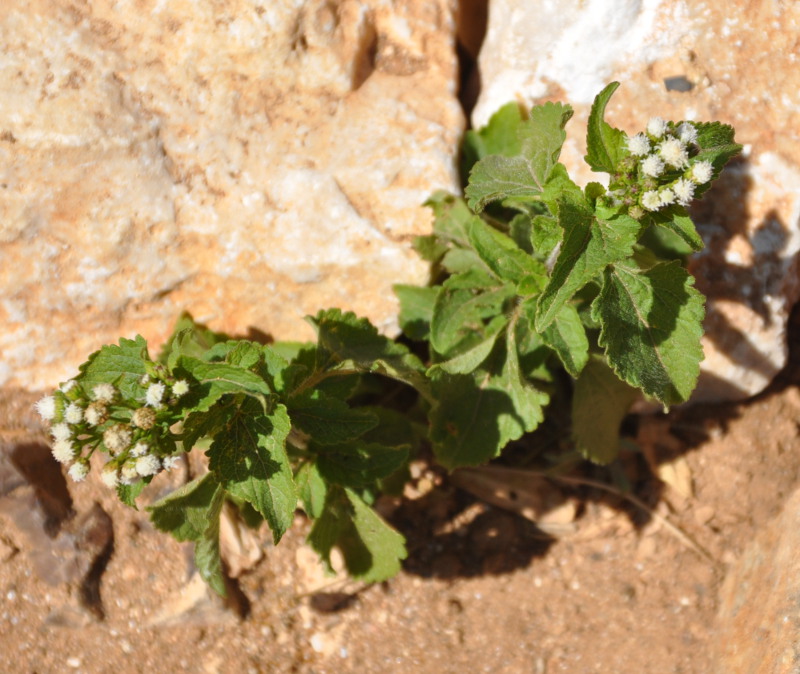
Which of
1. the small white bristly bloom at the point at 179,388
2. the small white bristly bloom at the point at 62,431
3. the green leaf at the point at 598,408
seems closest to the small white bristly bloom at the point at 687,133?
the green leaf at the point at 598,408

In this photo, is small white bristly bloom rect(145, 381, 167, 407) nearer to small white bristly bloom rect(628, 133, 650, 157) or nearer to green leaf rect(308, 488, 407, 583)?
green leaf rect(308, 488, 407, 583)

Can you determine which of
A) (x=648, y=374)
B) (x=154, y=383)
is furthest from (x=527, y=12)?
(x=154, y=383)

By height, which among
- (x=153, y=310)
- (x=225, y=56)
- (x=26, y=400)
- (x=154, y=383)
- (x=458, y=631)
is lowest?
(x=458, y=631)

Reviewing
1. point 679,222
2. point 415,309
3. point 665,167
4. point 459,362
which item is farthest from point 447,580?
point 665,167

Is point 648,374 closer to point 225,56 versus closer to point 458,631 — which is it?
point 458,631

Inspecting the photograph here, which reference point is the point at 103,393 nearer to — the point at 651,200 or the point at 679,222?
the point at 651,200

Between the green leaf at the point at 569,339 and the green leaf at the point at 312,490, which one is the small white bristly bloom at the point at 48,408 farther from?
the green leaf at the point at 569,339
